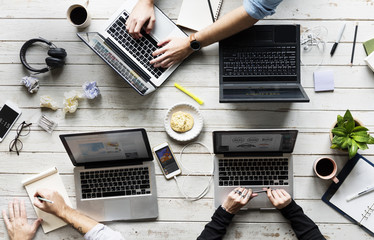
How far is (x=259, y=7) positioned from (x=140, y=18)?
0.55 m

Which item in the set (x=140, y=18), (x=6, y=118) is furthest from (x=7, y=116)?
(x=140, y=18)

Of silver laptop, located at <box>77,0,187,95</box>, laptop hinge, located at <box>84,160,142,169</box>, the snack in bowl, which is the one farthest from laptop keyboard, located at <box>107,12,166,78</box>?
laptop hinge, located at <box>84,160,142,169</box>

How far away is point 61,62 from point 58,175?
56cm

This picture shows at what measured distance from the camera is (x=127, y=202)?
1.64 meters

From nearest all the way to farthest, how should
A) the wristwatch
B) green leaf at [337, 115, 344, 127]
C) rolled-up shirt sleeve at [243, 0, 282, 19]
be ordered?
rolled-up shirt sleeve at [243, 0, 282, 19] < green leaf at [337, 115, 344, 127] < the wristwatch

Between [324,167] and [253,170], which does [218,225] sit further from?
[324,167]

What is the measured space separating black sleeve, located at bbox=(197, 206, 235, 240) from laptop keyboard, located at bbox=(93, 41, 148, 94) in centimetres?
69

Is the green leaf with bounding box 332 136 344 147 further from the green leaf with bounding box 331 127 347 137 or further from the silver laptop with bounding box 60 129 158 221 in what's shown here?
the silver laptop with bounding box 60 129 158 221

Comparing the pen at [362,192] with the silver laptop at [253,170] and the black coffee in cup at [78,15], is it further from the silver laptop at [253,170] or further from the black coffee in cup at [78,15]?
the black coffee in cup at [78,15]

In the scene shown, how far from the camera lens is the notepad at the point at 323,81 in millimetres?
1645

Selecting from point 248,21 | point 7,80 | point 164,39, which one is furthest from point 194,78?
point 7,80

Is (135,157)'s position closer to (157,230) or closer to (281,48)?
(157,230)

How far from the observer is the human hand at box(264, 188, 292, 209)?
1560 mm

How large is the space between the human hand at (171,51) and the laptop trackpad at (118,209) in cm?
68
